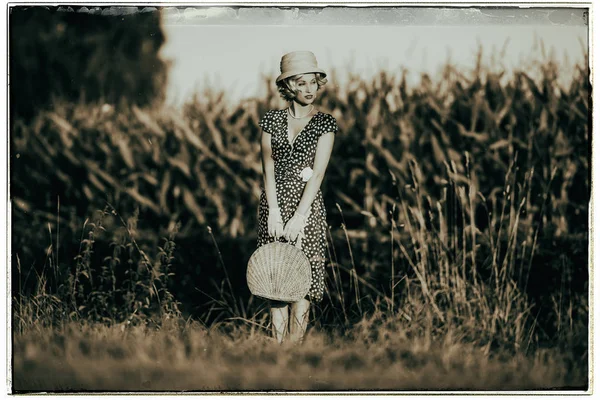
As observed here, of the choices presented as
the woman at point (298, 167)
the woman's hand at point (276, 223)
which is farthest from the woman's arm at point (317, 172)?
the woman's hand at point (276, 223)

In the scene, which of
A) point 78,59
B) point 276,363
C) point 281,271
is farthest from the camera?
point 78,59

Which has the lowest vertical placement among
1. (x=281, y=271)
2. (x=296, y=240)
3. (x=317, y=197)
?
(x=281, y=271)

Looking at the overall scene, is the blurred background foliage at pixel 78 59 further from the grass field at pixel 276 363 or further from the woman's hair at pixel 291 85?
the grass field at pixel 276 363

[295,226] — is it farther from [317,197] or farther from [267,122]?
[267,122]

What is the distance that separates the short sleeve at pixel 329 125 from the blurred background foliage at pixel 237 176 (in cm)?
32

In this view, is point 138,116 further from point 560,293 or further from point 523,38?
point 560,293

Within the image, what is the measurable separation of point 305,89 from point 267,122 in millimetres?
327

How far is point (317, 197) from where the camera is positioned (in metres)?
6.82

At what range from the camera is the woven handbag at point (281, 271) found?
6.60m

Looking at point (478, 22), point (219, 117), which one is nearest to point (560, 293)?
point (478, 22)

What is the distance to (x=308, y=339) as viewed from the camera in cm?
688

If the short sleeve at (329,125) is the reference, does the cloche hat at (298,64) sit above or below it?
above

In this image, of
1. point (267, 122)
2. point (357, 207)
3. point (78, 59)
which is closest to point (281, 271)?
point (357, 207)

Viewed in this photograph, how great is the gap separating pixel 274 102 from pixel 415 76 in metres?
Answer: 0.97
